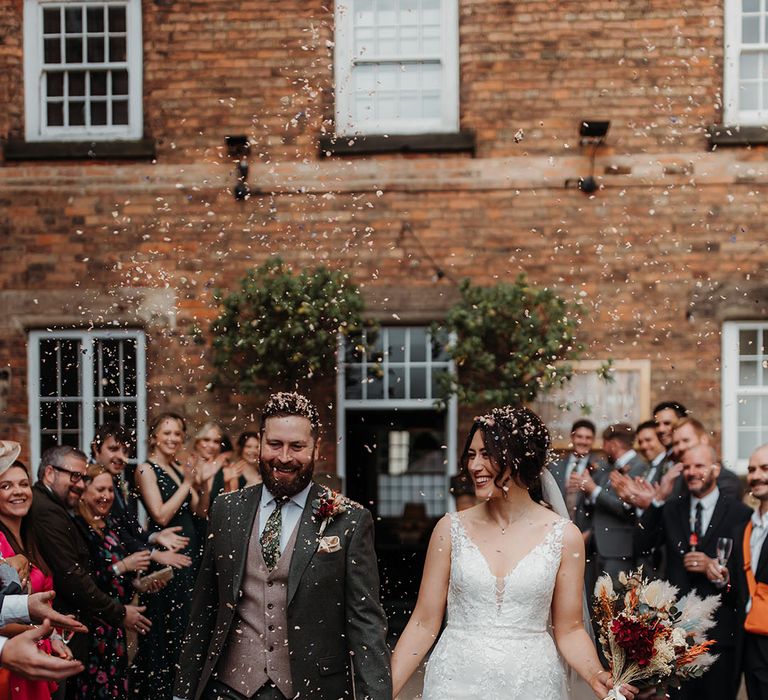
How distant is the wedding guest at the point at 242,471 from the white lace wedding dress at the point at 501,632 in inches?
124

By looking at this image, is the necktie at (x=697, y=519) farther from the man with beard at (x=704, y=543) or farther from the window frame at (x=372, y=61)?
the window frame at (x=372, y=61)

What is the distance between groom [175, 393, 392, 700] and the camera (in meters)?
3.61

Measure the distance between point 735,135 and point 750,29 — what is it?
1071 millimetres

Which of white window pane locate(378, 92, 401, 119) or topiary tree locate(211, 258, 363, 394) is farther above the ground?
white window pane locate(378, 92, 401, 119)

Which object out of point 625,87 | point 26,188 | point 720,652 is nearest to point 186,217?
point 26,188

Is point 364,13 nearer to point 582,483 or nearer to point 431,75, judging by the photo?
point 431,75

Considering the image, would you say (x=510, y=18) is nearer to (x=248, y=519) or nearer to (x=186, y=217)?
(x=186, y=217)

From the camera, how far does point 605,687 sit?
372 centimetres

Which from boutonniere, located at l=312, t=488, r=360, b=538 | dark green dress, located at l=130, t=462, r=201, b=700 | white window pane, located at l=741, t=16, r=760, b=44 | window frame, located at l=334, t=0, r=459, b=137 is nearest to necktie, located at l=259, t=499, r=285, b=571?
boutonniere, located at l=312, t=488, r=360, b=538

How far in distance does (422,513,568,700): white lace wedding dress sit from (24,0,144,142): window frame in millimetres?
6840

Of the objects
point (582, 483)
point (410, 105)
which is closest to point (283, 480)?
point (582, 483)

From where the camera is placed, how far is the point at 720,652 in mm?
5723

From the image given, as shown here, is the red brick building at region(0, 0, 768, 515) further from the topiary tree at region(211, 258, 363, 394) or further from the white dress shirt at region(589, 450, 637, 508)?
the white dress shirt at region(589, 450, 637, 508)

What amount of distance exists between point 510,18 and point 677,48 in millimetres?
1500
